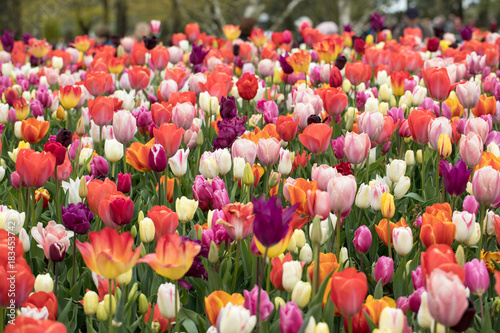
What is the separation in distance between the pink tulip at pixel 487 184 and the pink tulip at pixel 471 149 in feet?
1.26

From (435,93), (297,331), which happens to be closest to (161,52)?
(435,93)

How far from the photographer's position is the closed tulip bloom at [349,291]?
139cm

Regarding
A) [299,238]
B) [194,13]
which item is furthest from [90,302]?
[194,13]

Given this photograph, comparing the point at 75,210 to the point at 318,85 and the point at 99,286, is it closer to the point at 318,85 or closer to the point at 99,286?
the point at 99,286

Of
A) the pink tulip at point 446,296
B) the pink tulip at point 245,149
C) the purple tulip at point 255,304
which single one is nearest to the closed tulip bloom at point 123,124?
the pink tulip at point 245,149

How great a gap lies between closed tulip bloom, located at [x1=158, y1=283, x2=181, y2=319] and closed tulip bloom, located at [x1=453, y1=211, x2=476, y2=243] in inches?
38.7

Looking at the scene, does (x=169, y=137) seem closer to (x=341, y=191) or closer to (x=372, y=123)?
(x=341, y=191)

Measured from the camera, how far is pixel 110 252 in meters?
1.42

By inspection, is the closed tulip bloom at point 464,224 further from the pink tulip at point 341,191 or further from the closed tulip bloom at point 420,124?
the closed tulip bloom at point 420,124

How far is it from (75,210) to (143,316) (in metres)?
0.51

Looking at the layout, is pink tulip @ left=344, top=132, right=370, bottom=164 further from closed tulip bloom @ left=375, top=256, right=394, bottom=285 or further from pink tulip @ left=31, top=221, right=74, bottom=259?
pink tulip @ left=31, top=221, right=74, bottom=259

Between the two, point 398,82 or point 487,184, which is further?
point 398,82

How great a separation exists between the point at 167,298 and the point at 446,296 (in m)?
0.72

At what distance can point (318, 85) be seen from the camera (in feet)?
17.3
